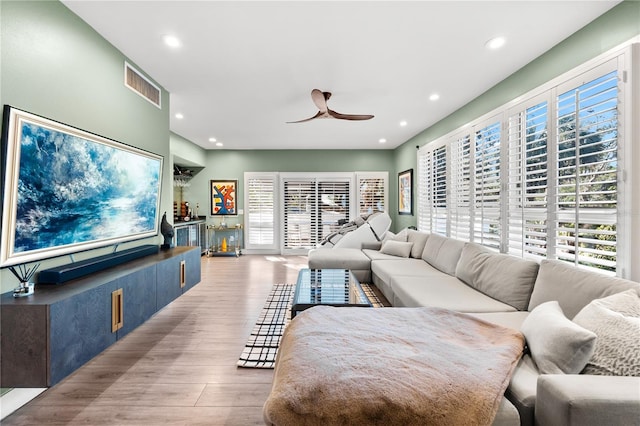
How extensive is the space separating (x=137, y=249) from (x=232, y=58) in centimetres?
210

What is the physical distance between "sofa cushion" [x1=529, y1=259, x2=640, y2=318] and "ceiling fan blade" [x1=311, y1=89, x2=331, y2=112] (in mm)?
2570

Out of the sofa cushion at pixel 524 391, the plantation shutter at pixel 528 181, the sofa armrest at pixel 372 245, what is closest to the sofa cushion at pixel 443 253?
the plantation shutter at pixel 528 181

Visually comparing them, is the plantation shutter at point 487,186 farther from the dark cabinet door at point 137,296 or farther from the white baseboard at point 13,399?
the white baseboard at point 13,399

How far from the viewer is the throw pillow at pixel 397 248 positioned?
14.8ft

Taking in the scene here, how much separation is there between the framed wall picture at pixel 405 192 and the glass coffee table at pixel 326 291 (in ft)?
9.73

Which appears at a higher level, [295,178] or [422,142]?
[422,142]

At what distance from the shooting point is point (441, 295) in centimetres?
254

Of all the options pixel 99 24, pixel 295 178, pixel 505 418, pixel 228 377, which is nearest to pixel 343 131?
pixel 295 178

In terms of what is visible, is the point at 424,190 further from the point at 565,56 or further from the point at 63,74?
the point at 63,74

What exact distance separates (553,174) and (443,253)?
1.52m

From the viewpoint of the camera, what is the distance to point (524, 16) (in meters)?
2.10

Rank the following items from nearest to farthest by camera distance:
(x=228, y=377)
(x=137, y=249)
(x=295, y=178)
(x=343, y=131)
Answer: (x=228, y=377) → (x=137, y=249) → (x=343, y=131) → (x=295, y=178)

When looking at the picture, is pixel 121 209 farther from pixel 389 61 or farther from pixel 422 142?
pixel 422 142

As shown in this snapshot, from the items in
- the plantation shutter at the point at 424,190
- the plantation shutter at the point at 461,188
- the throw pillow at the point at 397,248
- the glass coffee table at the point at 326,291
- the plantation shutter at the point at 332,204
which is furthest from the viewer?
the plantation shutter at the point at 332,204
